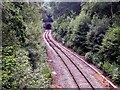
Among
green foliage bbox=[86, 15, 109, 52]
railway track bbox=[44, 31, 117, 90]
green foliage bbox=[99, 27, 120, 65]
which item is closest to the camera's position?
railway track bbox=[44, 31, 117, 90]

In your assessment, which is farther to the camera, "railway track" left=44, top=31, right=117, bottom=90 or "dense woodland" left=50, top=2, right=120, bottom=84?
"dense woodland" left=50, top=2, right=120, bottom=84

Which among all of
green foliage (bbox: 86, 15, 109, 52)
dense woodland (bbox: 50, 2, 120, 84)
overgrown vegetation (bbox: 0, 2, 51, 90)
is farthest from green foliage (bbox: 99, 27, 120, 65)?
overgrown vegetation (bbox: 0, 2, 51, 90)

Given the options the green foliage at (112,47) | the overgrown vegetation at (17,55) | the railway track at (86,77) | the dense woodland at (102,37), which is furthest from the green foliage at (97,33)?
the overgrown vegetation at (17,55)

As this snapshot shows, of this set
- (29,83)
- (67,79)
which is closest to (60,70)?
(67,79)

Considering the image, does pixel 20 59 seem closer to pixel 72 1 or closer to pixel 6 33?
pixel 6 33

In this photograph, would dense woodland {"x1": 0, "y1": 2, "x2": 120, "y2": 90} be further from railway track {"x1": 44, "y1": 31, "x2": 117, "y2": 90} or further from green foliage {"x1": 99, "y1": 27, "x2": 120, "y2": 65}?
railway track {"x1": 44, "y1": 31, "x2": 117, "y2": 90}

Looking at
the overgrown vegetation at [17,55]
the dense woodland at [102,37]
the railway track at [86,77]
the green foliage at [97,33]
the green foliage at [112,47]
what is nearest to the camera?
the overgrown vegetation at [17,55]

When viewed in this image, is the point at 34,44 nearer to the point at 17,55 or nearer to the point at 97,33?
the point at 17,55

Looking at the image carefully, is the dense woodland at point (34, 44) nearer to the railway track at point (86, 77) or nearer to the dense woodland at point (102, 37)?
the dense woodland at point (102, 37)

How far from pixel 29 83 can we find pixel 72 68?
26.9 ft

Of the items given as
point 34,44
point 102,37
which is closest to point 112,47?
point 102,37

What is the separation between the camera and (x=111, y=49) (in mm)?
15031

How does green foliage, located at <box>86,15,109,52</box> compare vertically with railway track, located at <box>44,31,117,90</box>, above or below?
above

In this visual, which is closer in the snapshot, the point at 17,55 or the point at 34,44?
→ the point at 17,55
